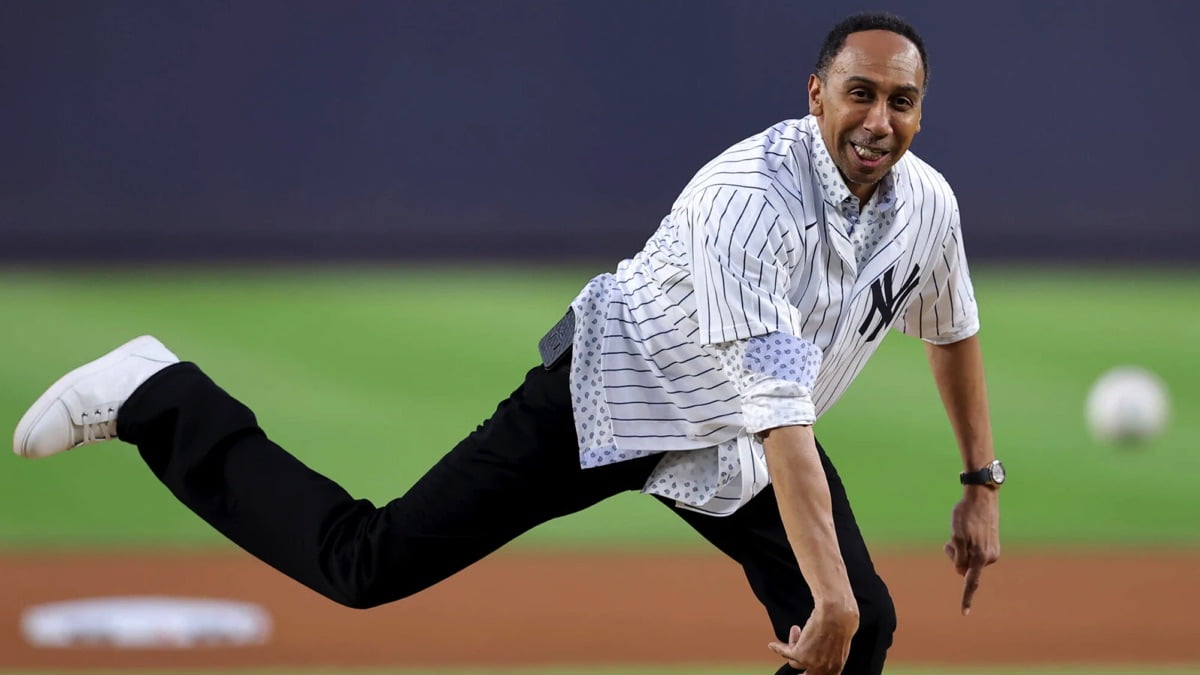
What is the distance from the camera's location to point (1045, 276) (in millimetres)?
11750

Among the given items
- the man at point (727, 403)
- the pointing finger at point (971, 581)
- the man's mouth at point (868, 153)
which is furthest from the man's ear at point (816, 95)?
the pointing finger at point (971, 581)

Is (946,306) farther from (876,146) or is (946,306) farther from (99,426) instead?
(99,426)

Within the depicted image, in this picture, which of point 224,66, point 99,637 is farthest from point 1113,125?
point 99,637

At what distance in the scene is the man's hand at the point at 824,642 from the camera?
9.72 feet

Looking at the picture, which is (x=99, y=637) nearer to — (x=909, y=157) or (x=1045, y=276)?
(x=909, y=157)

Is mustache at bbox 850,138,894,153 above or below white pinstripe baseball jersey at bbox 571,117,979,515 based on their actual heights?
above

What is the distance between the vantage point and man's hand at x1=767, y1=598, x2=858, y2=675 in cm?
296

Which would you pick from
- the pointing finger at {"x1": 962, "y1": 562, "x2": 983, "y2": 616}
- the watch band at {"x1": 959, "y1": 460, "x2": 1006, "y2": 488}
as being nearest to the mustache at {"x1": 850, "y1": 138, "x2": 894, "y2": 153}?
the watch band at {"x1": 959, "y1": 460, "x2": 1006, "y2": 488}

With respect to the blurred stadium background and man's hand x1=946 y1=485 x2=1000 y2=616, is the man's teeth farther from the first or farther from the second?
the blurred stadium background

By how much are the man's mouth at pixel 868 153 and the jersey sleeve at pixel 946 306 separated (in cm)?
48

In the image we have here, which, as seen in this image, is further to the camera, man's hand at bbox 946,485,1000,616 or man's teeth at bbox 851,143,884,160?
man's hand at bbox 946,485,1000,616

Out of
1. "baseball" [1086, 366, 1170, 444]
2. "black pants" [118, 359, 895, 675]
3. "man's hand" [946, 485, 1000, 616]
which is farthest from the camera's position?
"baseball" [1086, 366, 1170, 444]

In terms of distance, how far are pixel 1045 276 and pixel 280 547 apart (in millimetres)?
8896

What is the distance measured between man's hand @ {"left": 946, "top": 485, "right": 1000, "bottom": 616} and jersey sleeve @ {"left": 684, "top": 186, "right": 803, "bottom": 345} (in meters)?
1.00
